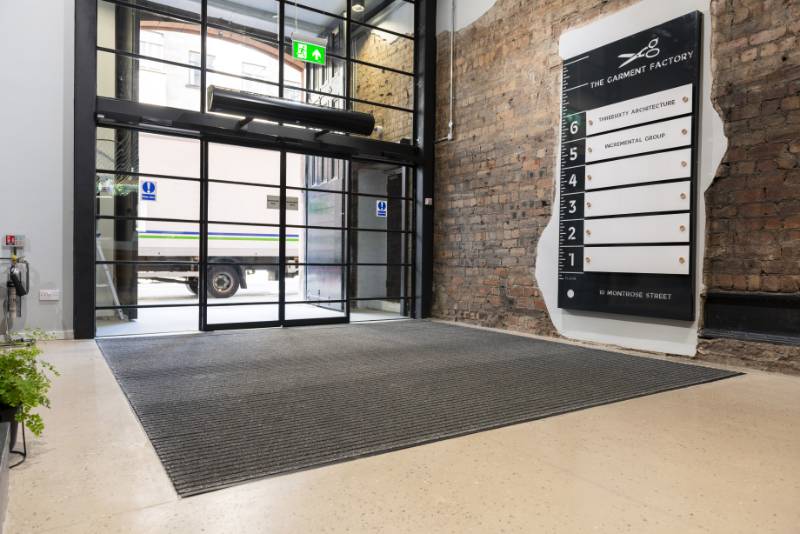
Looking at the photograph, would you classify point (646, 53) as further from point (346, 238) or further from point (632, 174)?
point (346, 238)

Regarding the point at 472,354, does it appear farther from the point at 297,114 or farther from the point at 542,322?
the point at 297,114

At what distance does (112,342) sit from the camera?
15.4ft

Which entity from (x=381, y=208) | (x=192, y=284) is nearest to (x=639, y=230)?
(x=381, y=208)

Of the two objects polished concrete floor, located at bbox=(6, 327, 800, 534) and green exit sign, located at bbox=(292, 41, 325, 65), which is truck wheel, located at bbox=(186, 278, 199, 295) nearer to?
green exit sign, located at bbox=(292, 41, 325, 65)

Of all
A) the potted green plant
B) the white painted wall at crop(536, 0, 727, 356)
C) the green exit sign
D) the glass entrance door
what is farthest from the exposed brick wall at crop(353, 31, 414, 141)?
the potted green plant

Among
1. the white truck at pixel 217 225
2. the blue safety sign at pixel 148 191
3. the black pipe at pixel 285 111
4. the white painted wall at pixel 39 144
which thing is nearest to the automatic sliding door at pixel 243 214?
the white truck at pixel 217 225

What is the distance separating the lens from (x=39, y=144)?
477 cm

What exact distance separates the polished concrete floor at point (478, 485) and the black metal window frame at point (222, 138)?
9.50 ft

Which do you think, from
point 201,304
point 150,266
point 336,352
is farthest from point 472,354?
point 150,266

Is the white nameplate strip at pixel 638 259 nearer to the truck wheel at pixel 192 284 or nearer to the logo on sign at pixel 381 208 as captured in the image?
the logo on sign at pixel 381 208

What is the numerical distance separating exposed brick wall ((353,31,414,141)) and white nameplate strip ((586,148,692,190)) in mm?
3004

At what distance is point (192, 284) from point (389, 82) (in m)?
4.49

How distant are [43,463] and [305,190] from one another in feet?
14.9

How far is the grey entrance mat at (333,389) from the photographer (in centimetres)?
211
